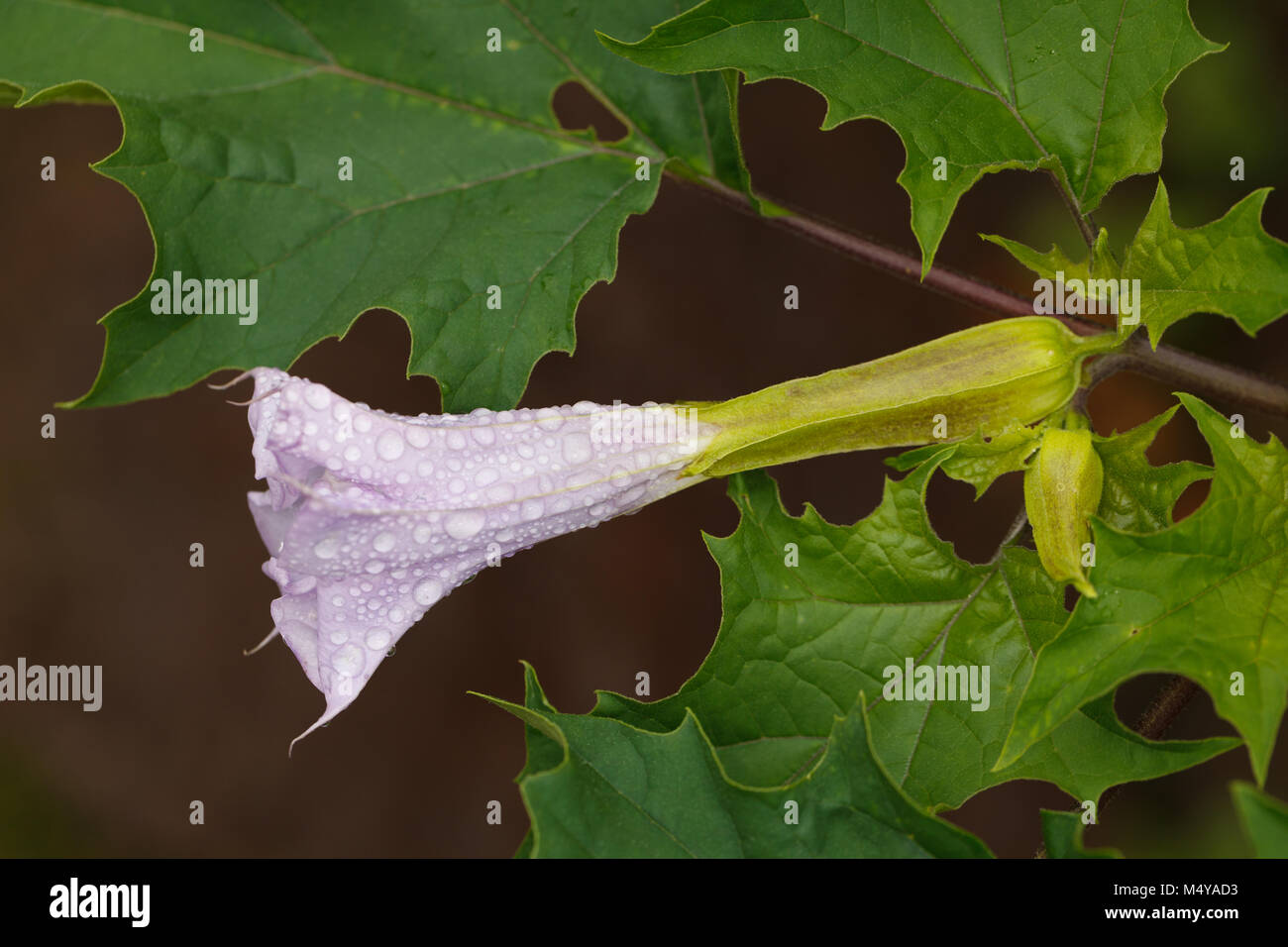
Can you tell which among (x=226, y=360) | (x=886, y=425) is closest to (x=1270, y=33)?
(x=886, y=425)

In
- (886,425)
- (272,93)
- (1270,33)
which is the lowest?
(886,425)

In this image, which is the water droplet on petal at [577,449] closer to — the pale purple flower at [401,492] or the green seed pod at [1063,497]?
the pale purple flower at [401,492]

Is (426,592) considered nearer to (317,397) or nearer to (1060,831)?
(317,397)

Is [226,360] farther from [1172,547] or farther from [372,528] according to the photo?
[1172,547]

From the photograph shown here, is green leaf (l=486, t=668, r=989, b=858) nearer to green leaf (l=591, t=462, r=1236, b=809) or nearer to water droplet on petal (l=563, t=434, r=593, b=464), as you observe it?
green leaf (l=591, t=462, r=1236, b=809)

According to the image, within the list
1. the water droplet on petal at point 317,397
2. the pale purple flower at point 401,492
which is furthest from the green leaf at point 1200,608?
the water droplet on petal at point 317,397
